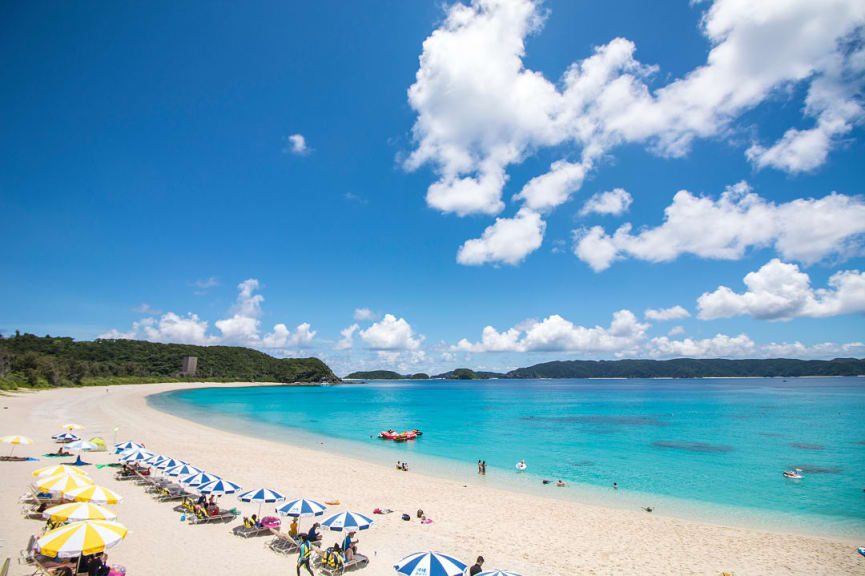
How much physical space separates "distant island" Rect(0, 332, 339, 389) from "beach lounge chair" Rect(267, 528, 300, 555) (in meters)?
73.8

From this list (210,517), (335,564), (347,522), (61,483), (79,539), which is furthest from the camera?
(210,517)

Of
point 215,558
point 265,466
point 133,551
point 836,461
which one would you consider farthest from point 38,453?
point 836,461

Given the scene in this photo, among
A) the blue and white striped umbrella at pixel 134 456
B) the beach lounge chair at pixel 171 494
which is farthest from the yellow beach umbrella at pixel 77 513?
the blue and white striped umbrella at pixel 134 456

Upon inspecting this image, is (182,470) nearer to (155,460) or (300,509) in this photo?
(155,460)

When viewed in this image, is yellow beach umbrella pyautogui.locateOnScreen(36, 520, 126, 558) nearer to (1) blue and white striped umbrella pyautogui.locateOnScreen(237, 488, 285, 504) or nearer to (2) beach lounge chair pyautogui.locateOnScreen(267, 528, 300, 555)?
(2) beach lounge chair pyautogui.locateOnScreen(267, 528, 300, 555)

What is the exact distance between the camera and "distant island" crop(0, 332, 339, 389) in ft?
249

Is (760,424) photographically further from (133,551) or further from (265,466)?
(133,551)

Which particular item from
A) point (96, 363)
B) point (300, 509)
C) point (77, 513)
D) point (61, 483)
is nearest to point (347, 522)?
point (300, 509)

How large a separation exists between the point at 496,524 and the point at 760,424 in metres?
57.1

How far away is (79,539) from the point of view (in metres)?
8.64

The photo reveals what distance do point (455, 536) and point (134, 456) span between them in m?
16.2

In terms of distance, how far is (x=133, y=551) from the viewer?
11.7 m

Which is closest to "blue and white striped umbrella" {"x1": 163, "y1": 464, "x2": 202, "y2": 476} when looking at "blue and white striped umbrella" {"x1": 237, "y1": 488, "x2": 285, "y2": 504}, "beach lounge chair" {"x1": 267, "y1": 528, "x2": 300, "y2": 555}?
"blue and white striped umbrella" {"x1": 237, "y1": 488, "x2": 285, "y2": 504}

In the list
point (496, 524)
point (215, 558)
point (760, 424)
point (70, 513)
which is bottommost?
point (760, 424)
